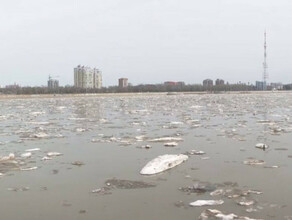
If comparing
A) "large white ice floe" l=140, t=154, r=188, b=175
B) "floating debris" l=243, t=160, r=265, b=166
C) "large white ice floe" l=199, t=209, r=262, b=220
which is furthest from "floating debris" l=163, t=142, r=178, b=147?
"large white ice floe" l=199, t=209, r=262, b=220

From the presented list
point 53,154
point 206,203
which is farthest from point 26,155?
point 206,203

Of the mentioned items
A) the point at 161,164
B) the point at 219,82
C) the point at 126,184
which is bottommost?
the point at 126,184

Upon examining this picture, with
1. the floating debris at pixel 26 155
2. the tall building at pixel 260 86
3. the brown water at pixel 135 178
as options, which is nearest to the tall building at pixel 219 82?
the tall building at pixel 260 86

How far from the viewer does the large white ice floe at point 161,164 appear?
753 centimetres

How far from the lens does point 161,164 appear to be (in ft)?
25.8

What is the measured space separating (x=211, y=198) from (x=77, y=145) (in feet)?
20.6

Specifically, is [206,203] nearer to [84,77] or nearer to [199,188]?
[199,188]

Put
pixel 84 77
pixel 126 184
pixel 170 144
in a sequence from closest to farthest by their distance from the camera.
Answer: pixel 126 184
pixel 170 144
pixel 84 77

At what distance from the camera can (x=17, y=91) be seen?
119500mm

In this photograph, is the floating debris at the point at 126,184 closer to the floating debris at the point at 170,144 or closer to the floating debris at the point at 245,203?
the floating debris at the point at 245,203

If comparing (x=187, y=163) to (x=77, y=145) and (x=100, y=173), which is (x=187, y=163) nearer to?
(x=100, y=173)

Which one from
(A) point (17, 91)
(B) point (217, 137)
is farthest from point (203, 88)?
(B) point (217, 137)

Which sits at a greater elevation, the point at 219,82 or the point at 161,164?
the point at 219,82

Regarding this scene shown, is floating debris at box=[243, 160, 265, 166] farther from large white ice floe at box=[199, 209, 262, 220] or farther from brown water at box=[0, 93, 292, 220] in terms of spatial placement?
large white ice floe at box=[199, 209, 262, 220]
